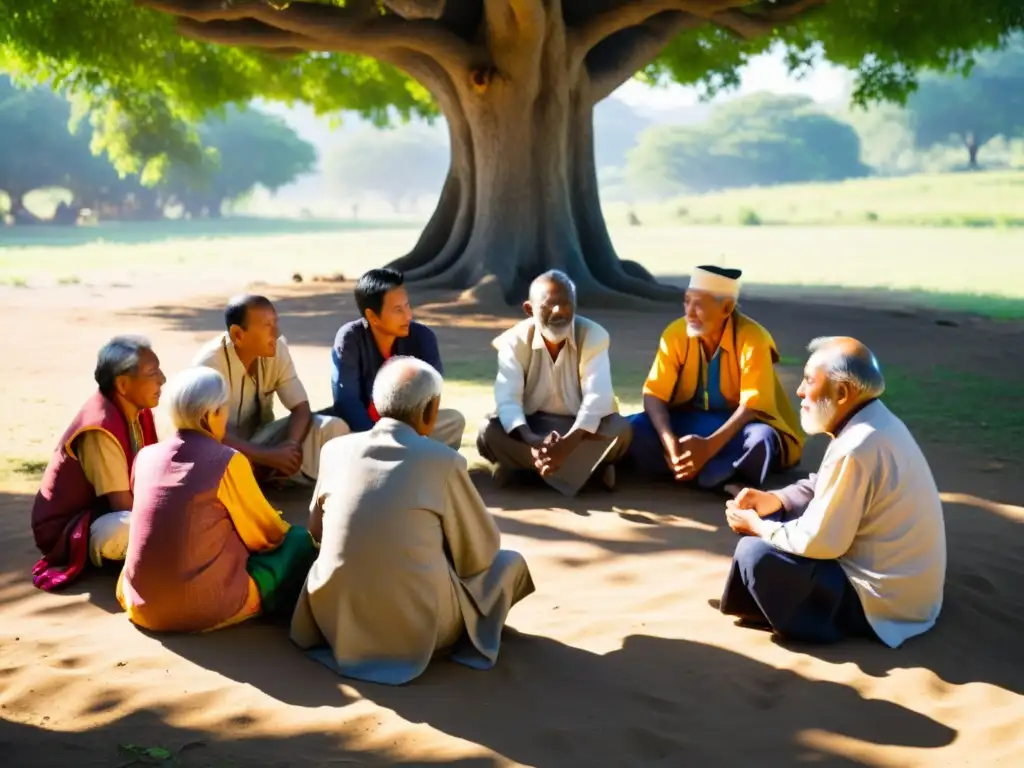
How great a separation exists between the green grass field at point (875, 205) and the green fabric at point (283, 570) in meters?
43.3

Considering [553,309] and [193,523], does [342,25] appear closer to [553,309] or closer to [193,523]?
[553,309]

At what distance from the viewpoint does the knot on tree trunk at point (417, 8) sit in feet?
47.5

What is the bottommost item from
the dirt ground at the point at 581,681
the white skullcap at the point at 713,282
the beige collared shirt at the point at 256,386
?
the dirt ground at the point at 581,681

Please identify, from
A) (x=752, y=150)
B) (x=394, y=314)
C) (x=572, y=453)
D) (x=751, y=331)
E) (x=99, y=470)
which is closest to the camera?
(x=99, y=470)

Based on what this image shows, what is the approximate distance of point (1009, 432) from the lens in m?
8.31

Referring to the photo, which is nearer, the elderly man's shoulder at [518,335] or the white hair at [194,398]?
the white hair at [194,398]

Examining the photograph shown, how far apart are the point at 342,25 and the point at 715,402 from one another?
10.4 meters

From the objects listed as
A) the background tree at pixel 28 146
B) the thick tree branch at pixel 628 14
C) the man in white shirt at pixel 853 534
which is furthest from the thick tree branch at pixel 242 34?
the background tree at pixel 28 146

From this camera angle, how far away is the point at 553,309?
643 centimetres

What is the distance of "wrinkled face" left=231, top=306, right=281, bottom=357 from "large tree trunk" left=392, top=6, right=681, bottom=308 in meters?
9.60

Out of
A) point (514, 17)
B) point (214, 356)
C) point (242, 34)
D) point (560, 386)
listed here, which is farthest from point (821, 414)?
point (242, 34)

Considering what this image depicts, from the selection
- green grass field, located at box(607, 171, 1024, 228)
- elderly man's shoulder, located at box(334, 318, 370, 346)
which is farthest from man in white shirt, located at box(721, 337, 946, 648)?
green grass field, located at box(607, 171, 1024, 228)

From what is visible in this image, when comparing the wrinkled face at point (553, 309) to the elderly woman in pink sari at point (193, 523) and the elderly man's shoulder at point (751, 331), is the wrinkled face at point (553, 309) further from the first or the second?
the elderly woman in pink sari at point (193, 523)

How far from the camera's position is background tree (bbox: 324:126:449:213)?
13500cm
